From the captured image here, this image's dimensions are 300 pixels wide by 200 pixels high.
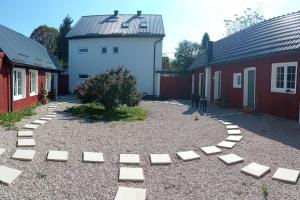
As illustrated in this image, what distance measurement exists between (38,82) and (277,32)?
12.4m

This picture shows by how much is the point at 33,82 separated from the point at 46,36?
3144cm

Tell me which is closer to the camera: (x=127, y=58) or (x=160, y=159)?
(x=160, y=159)

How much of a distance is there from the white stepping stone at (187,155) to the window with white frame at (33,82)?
437 inches

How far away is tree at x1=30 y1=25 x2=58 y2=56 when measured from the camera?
43750mm

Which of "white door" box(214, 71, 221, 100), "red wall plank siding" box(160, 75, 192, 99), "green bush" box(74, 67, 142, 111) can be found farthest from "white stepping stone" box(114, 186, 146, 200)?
"red wall plank siding" box(160, 75, 192, 99)

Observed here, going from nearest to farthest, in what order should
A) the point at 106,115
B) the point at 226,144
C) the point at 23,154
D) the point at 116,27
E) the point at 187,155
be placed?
1. the point at 23,154
2. the point at 187,155
3. the point at 226,144
4. the point at 106,115
5. the point at 116,27

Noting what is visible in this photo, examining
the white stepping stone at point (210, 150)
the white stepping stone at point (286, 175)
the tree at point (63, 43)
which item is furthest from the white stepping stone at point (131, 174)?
the tree at point (63, 43)

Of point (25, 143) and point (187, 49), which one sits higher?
point (187, 49)

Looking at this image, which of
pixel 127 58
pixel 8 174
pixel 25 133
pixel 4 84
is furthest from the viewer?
pixel 127 58

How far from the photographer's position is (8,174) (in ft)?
16.1

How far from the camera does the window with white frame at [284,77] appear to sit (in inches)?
448

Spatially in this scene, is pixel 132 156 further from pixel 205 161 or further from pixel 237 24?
pixel 237 24

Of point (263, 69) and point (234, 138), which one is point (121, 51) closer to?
point (263, 69)

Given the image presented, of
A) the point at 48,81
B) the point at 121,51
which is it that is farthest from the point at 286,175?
the point at 121,51
